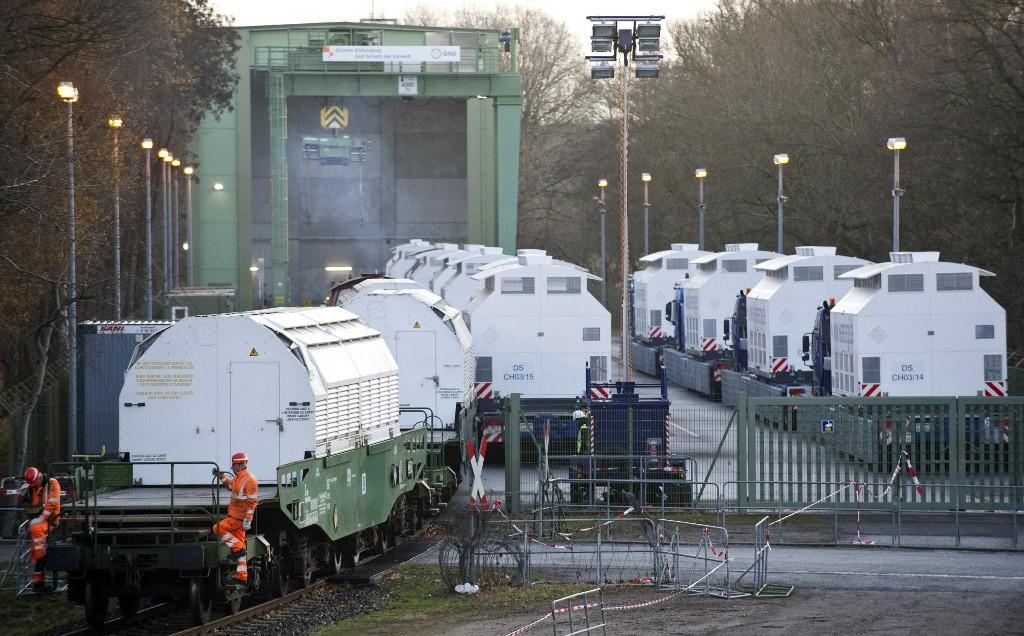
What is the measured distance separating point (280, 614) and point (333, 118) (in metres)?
62.0

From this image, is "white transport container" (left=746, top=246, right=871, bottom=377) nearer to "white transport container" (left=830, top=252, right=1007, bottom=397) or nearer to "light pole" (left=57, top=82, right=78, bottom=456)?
"white transport container" (left=830, top=252, right=1007, bottom=397)

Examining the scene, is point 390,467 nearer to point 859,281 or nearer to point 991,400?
point 991,400

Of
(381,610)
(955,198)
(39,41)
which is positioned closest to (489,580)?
(381,610)

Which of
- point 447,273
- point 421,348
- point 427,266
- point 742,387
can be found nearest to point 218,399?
point 421,348

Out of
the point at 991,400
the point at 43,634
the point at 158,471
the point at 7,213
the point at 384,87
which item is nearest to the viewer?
the point at 43,634

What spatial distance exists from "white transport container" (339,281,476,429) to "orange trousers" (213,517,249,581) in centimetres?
1243

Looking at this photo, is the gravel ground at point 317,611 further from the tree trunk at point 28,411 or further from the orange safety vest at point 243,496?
the tree trunk at point 28,411

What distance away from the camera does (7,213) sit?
97.9 ft

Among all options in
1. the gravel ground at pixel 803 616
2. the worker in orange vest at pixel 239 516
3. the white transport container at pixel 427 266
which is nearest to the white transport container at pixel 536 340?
the white transport container at pixel 427 266

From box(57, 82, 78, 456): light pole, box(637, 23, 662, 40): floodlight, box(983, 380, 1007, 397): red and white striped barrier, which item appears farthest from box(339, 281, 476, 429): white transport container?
box(983, 380, 1007, 397): red and white striped barrier

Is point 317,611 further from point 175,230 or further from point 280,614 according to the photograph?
point 175,230

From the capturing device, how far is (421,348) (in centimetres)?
2886

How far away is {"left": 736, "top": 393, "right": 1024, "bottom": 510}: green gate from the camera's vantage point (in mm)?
23141

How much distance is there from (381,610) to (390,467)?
4.01 meters
